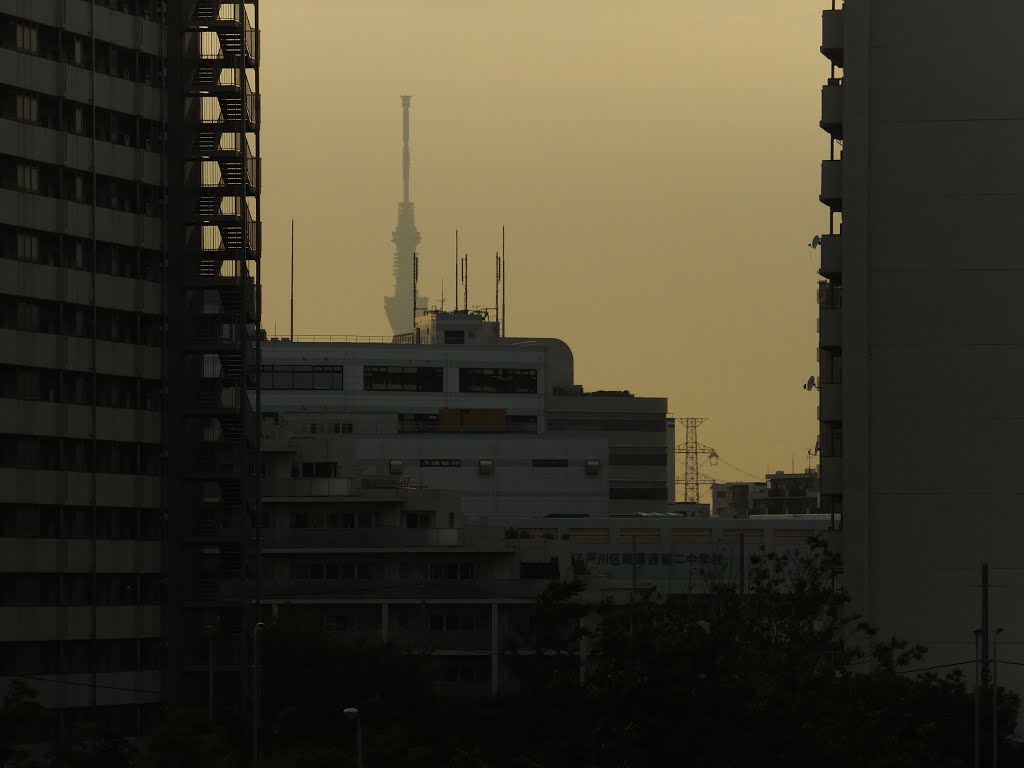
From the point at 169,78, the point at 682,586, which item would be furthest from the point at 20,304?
the point at 682,586

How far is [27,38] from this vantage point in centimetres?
10306

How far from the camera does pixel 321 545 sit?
139875 millimetres

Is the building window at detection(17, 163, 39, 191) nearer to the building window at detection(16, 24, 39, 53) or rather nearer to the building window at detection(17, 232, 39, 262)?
the building window at detection(17, 232, 39, 262)

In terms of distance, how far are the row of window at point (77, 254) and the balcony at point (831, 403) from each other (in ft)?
103

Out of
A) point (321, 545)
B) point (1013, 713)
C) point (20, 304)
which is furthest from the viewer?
point (321, 545)

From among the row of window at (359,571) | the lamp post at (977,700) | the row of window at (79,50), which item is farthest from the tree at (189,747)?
the row of window at (359,571)

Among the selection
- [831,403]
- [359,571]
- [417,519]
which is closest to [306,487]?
[359,571]

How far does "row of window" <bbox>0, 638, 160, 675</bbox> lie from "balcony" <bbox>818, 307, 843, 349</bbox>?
1356 inches

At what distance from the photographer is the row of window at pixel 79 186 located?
335 feet

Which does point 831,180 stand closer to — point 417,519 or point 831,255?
point 831,255

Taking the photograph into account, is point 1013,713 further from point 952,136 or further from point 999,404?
point 952,136

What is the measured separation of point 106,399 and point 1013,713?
41206mm

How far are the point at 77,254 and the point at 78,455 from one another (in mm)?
8668

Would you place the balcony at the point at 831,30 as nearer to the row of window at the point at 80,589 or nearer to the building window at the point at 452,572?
the row of window at the point at 80,589
